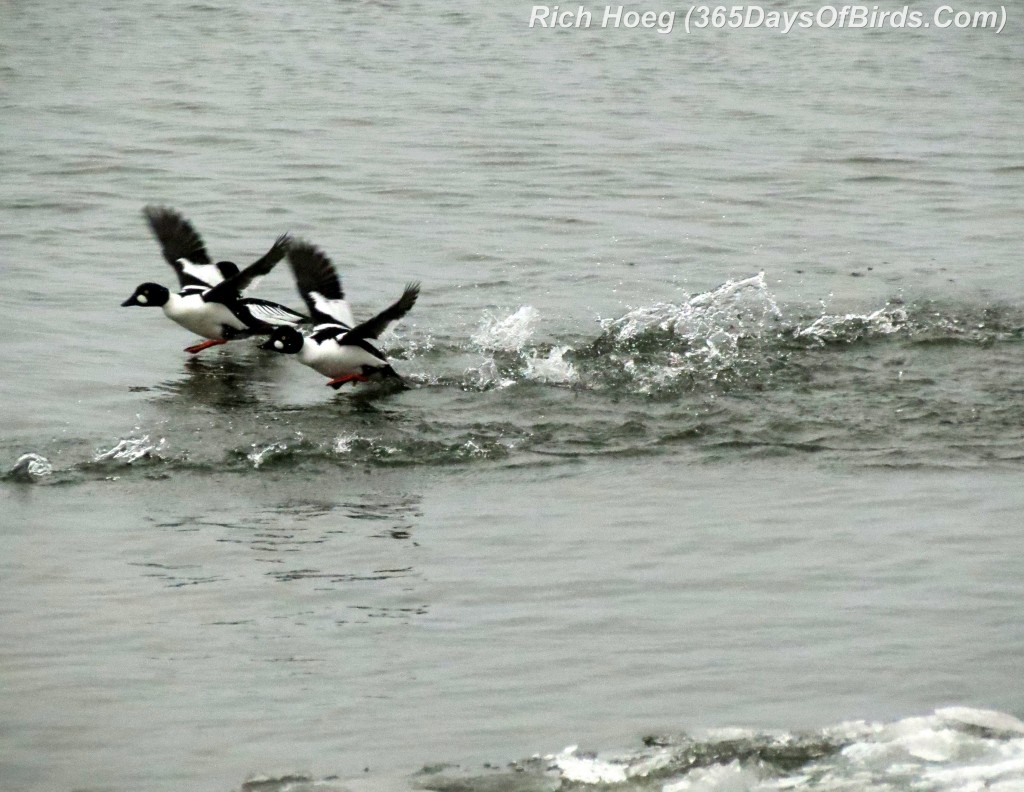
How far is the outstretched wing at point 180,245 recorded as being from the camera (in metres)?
12.2

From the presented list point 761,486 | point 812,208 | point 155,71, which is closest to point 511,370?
point 761,486

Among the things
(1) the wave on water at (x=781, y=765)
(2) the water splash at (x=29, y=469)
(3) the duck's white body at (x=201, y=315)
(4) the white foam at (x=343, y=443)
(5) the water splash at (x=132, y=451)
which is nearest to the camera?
(1) the wave on water at (x=781, y=765)

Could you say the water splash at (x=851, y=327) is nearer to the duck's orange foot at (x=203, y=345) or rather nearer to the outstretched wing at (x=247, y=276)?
the outstretched wing at (x=247, y=276)

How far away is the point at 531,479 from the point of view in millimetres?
8117

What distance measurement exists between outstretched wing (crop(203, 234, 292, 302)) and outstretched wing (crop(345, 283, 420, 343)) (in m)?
0.85

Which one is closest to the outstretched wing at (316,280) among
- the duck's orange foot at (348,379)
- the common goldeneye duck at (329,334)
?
the common goldeneye duck at (329,334)

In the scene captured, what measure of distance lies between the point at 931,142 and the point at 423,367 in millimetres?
11341

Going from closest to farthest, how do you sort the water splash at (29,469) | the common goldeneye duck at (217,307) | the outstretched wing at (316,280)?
the water splash at (29,469) → the outstretched wing at (316,280) → the common goldeneye duck at (217,307)

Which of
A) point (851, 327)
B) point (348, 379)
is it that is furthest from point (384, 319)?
point (851, 327)

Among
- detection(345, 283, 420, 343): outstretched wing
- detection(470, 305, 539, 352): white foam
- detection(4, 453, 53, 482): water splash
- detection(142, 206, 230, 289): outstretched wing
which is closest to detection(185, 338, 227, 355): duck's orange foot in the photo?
detection(142, 206, 230, 289): outstretched wing

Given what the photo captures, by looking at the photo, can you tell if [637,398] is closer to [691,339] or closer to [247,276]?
[691,339]

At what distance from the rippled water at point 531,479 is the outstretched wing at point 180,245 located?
0.49m

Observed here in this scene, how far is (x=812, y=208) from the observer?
16.4 m

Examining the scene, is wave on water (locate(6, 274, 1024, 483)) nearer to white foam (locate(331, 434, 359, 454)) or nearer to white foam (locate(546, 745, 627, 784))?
white foam (locate(331, 434, 359, 454))
